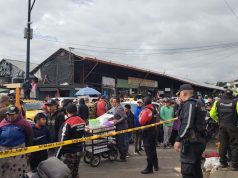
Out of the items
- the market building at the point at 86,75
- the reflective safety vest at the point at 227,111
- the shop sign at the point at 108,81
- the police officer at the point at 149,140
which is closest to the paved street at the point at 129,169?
the police officer at the point at 149,140

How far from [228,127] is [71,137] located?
413cm

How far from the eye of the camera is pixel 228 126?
8766 mm

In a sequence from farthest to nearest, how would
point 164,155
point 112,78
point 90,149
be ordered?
point 112,78 < point 164,155 < point 90,149

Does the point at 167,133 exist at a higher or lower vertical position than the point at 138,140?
higher

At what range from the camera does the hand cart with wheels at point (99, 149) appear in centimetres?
1012

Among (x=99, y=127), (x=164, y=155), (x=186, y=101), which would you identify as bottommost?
(x=164, y=155)

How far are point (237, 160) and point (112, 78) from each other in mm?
22869

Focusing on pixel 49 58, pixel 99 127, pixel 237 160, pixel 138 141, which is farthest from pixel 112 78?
pixel 237 160

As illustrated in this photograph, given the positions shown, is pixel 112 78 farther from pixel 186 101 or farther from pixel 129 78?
pixel 186 101

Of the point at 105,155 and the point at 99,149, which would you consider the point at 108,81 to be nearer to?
the point at 105,155

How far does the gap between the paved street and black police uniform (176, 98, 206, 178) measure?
9.95 feet

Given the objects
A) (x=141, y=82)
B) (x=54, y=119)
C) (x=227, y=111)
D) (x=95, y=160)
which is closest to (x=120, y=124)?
(x=95, y=160)

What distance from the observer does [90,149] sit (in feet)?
33.5

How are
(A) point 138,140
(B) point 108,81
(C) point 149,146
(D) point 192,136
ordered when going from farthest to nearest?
(B) point 108,81 < (A) point 138,140 < (C) point 149,146 < (D) point 192,136
